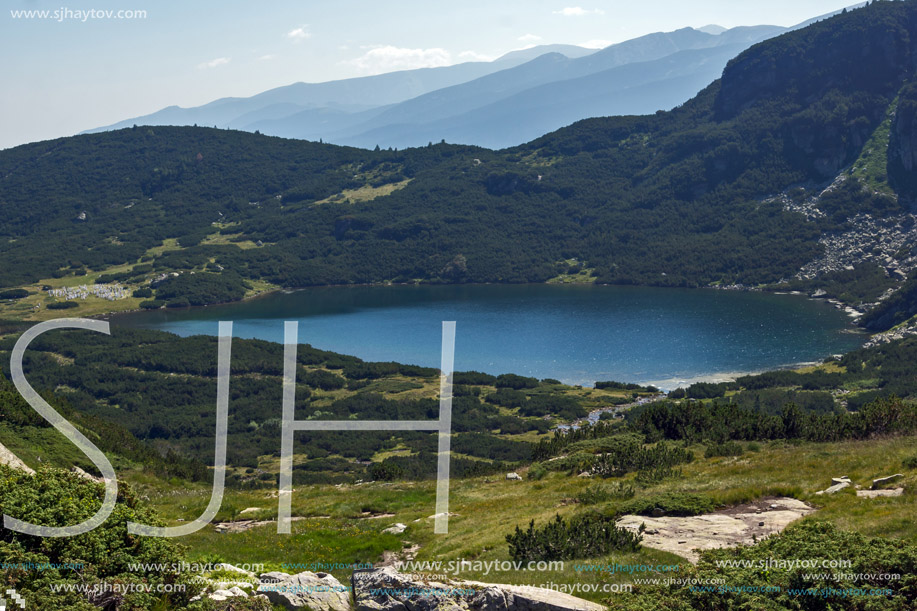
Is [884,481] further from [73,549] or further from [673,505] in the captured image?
[73,549]

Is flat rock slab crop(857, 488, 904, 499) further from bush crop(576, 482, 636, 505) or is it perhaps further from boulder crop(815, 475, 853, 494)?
bush crop(576, 482, 636, 505)

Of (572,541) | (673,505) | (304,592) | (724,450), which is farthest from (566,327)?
(304,592)

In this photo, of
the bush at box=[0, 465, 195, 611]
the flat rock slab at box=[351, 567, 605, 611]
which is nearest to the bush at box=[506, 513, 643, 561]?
the flat rock slab at box=[351, 567, 605, 611]

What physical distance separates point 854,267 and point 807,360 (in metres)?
65.6

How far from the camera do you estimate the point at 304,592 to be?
1293 centimetres

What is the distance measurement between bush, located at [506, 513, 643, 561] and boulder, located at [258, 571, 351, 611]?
189 inches

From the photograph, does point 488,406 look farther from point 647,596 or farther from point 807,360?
point 647,596

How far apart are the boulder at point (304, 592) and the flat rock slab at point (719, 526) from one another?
696cm

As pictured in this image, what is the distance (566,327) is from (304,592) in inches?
4661

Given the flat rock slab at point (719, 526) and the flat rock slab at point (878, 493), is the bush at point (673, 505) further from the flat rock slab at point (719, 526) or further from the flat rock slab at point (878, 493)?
the flat rock slab at point (878, 493)

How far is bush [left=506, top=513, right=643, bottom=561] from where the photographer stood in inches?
645

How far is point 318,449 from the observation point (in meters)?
65.3

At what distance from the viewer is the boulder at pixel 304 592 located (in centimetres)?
1264

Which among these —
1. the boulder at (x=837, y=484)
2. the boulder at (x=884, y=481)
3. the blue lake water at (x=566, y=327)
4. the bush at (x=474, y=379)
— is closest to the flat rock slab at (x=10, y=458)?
the boulder at (x=837, y=484)
